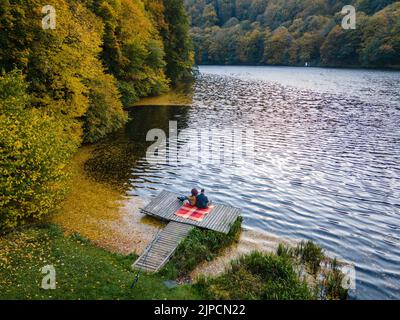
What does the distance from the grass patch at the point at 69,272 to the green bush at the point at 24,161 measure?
1699 millimetres

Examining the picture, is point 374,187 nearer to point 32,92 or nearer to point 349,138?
point 349,138

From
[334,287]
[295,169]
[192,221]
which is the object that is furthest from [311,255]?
[295,169]

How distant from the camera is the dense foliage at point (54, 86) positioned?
18.3m

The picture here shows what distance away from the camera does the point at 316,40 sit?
150625 mm

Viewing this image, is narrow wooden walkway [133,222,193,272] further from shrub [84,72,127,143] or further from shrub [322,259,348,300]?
shrub [84,72,127,143]

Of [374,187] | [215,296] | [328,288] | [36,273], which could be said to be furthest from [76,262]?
[374,187]

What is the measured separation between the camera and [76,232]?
19.3m

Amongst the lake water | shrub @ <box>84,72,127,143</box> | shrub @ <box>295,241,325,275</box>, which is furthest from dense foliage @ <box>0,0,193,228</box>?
shrub @ <box>295,241,325,275</box>

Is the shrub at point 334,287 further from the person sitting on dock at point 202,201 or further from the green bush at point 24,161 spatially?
the green bush at point 24,161

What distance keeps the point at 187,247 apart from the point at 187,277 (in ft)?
6.31

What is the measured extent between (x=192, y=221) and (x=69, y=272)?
8.10 m

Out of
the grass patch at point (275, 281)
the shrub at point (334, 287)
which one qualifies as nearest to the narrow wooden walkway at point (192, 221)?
the grass patch at point (275, 281)

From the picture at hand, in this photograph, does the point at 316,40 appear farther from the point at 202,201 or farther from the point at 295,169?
the point at 202,201

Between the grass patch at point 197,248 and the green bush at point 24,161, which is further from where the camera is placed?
the green bush at point 24,161
